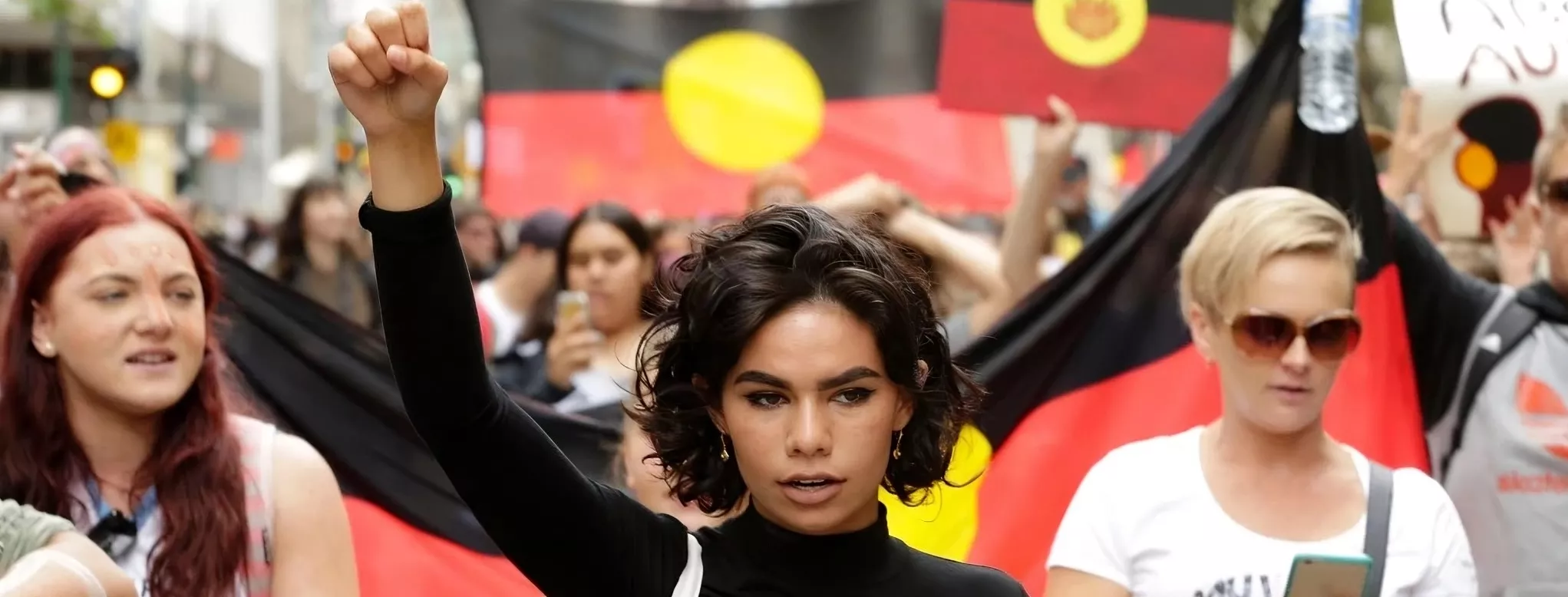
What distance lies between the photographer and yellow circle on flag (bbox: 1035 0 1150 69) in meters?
5.07

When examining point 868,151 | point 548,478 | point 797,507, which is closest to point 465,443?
point 548,478

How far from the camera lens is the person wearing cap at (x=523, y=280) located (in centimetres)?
704

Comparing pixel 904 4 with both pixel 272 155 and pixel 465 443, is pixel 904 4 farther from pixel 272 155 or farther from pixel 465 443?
pixel 272 155

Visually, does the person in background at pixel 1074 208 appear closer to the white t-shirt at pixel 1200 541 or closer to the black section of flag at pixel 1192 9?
the black section of flag at pixel 1192 9

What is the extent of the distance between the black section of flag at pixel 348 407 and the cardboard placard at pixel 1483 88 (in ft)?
7.01

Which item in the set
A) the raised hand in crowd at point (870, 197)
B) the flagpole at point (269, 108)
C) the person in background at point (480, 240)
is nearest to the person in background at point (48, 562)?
the raised hand in crowd at point (870, 197)

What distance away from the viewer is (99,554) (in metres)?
2.51

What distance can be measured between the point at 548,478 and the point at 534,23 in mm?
5625

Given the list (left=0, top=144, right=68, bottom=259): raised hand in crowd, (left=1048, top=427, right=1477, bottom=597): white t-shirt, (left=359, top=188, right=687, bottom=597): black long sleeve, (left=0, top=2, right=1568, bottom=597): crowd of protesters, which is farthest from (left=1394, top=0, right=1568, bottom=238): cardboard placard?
(left=0, top=144, right=68, bottom=259): raised hand in crowd

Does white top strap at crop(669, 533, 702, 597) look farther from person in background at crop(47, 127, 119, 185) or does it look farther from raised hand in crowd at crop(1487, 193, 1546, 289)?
raised hand in crowd at crop(1487, 193, 1546, 289)

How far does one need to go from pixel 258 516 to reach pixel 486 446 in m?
1.31

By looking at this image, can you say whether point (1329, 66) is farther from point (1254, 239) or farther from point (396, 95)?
point (396, 95)

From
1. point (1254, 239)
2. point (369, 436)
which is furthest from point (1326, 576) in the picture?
point (369, 436)

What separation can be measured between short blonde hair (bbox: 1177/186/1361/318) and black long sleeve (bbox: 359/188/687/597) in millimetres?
1473
